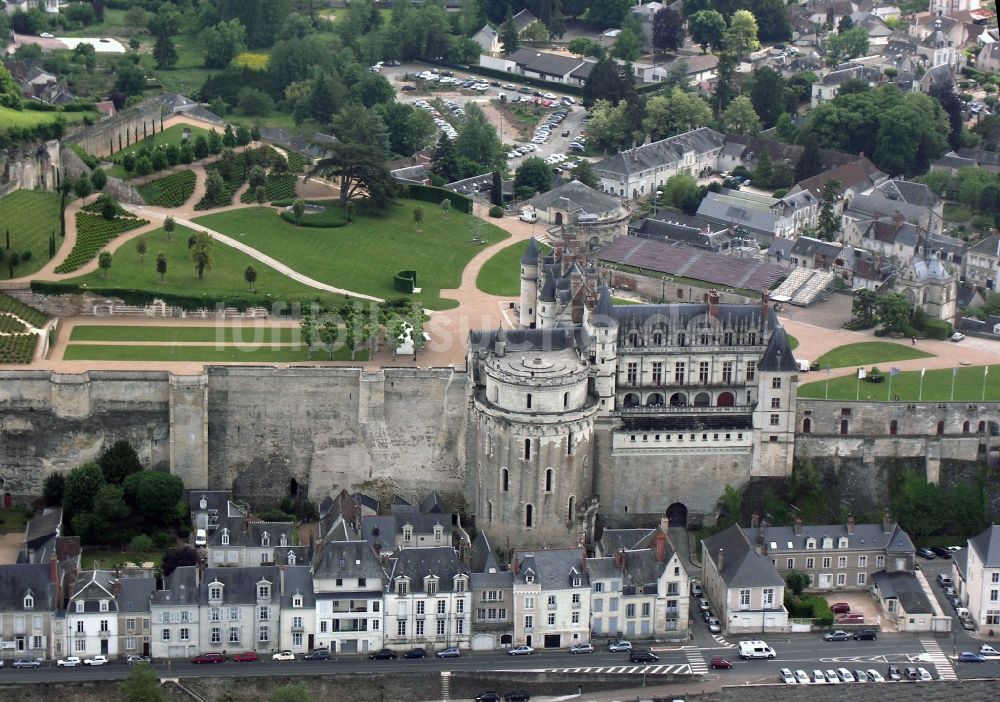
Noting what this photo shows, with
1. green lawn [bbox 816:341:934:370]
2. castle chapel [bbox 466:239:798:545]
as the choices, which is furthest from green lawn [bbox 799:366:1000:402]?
castle chapel [bbox 466:239:798:545]

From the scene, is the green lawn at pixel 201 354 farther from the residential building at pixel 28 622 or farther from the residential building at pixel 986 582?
the residential building at pixel 986 582

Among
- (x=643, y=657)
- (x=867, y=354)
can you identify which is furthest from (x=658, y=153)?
(x=643, y=657)

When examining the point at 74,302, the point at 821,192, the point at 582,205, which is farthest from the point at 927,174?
the point at 74,302

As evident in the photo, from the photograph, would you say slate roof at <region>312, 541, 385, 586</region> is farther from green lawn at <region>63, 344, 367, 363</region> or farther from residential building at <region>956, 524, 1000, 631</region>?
residential building at <region>956, 524, 1000, 631</region>

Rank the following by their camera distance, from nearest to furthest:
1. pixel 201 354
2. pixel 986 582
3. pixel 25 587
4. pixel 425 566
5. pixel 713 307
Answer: pixel 25 587 < pixel 425 566 < pixel 986 582 < pixel 713 307 < pixel 201 354

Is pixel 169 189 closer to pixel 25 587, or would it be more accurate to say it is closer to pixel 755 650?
pixel 25 587

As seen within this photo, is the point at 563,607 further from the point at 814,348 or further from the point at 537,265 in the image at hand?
the point at 814,348
